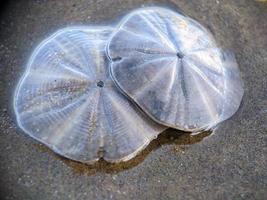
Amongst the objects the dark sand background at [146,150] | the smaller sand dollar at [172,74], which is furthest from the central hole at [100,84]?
the dark sand background at [146,150]

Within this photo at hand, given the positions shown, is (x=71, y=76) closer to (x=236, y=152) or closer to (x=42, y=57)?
(x=42, y=57)

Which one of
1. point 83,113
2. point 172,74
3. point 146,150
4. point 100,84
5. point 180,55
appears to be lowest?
point 146,150

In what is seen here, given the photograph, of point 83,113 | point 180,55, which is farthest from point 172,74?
point 83,113

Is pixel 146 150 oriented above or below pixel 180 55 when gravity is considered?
below

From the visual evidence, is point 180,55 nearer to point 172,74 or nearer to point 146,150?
point 172,74

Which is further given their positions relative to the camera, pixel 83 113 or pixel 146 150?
pixel 146 150
